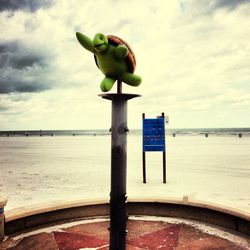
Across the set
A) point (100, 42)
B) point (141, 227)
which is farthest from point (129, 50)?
point (141, 227)

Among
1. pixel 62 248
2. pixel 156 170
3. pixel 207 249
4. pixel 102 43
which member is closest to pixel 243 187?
pixel 156 170

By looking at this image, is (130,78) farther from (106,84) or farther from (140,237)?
(140,237)

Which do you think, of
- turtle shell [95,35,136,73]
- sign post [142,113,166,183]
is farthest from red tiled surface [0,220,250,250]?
sign post [142,113,166,183]

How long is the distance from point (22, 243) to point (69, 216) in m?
0.82

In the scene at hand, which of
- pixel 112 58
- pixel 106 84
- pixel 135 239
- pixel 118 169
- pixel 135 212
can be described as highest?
pixel 112 58

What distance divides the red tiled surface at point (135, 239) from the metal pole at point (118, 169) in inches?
23.0

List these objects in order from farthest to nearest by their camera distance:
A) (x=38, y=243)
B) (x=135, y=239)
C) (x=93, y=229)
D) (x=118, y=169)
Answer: (x=93, y=229) → (x=135, y=239) → (x=38, y=243) → (x=118, y=169)

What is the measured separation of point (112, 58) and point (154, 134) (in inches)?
227

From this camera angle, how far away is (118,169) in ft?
8.62

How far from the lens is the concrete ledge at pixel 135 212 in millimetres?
3482

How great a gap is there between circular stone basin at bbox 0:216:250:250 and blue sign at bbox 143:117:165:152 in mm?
4218

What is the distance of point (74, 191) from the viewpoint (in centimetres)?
696

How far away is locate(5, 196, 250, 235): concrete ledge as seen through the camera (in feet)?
11.4

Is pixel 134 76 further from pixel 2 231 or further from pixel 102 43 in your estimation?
pixel 2 231
